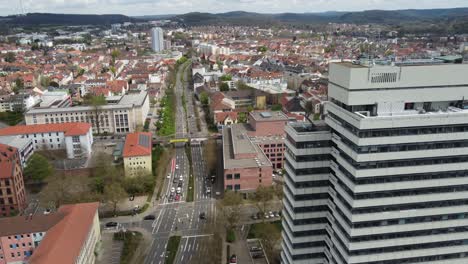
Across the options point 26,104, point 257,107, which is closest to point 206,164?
point 257,107

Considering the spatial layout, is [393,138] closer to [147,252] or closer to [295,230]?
[295,230]

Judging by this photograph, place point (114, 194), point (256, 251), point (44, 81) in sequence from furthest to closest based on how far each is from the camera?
point (44, 81)
point (114, 194)
point (256, 251)

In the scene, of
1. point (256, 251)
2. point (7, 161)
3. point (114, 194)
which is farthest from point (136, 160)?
point (256, 251)

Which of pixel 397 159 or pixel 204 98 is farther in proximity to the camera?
pixel 204 98

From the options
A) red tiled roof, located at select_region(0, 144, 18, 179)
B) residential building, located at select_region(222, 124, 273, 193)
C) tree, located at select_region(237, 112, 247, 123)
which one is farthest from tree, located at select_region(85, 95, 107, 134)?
residential building, located at select_region(222, 124, 273, 193)

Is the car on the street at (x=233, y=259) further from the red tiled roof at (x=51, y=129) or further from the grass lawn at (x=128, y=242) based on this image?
the red tiled roof at (x=51, y=129)

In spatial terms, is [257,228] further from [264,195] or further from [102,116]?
[102,116]

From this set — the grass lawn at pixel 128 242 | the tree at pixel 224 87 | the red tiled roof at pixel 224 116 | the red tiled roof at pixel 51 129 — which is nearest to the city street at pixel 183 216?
the grass lawn at pixel 128 242

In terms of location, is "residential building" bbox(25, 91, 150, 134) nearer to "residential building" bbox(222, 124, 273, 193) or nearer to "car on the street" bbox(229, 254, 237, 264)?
"residential building" bbox(222, 124, 273, 193)
